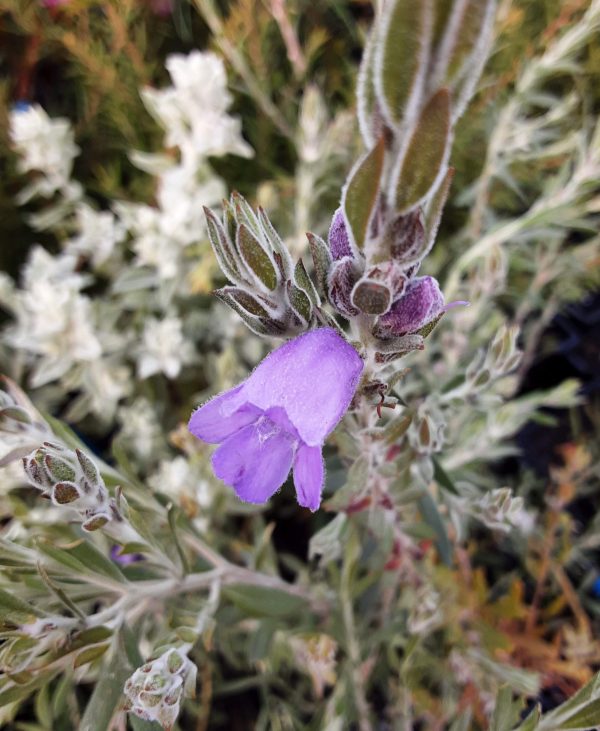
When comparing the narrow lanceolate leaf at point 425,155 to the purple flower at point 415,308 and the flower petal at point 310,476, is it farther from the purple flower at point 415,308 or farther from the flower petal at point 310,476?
the flower petal at point 310,476

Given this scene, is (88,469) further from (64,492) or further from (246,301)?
(246,301)

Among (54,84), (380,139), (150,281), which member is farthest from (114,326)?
(380,139)

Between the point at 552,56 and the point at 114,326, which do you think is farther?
the point at 114,326

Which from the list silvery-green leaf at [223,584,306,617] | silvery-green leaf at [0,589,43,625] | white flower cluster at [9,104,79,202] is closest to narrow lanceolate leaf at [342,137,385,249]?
silvery-green leaf at [0,589,43,625]

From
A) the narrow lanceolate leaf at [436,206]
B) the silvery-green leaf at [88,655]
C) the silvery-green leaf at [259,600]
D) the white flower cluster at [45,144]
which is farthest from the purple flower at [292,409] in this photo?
the white flower cluster at [45,144]

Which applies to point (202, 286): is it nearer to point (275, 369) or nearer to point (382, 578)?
point (382, 578)

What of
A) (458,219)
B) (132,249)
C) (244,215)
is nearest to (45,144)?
(132,249)
